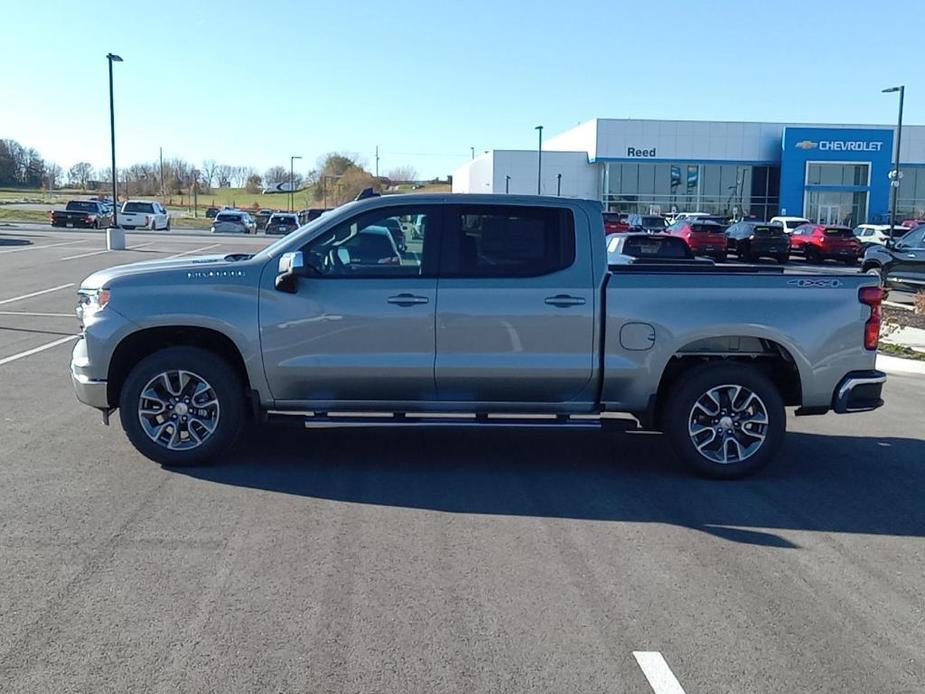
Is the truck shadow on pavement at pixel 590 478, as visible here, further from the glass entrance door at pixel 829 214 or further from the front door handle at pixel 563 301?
the glass entrance door at pixel 829 214

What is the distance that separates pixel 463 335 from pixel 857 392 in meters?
2.92

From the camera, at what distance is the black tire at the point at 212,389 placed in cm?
685

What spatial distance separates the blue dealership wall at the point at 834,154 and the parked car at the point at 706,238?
112 ft

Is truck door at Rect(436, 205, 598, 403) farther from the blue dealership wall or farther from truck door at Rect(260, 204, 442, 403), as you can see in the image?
the blue dealership wall

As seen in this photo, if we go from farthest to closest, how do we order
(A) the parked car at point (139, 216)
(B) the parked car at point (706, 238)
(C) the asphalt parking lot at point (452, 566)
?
(A) the parked car at point (139, 216)
(B) the parked car at point (706, 238)
(C) the asphalt parking lot at point (452, 566)

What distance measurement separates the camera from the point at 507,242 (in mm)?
7016

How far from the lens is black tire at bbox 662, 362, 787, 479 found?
693cm

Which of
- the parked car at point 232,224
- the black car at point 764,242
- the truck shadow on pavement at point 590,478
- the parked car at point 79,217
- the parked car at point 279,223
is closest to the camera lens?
the truck shadow on pavement at point 590,478

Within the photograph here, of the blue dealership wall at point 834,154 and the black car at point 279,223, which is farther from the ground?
the blue dealership wall at point 834,154

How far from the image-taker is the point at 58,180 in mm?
148500

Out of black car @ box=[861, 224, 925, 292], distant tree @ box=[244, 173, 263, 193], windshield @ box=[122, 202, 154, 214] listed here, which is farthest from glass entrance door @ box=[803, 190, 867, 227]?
distant tree @ box=[244, 173, 263, 193]

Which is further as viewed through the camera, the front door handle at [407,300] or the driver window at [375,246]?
the driver window at [375,246]

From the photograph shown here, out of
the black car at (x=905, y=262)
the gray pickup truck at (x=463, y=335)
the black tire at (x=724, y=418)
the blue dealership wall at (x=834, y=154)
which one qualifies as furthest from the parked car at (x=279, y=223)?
the black tire at (x=724, y=418)

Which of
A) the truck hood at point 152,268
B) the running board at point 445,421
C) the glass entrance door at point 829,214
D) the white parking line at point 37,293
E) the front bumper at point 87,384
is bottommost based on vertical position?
the white parking line at point 37,293
